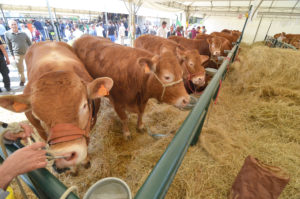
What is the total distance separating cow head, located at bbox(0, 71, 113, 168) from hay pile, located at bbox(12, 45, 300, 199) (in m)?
0.70

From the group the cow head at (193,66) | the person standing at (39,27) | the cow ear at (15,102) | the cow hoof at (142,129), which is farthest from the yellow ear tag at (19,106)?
the person standing at (39,27)

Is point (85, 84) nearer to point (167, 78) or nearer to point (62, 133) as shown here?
point (62, 133)

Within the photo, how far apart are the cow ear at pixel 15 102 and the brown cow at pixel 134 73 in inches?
56.5

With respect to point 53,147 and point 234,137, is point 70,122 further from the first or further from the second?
point 234,137

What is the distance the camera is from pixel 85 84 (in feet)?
5.19

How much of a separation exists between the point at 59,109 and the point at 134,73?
5.08 feet

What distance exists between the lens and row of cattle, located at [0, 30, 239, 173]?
1231mm

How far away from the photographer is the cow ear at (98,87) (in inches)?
60.9

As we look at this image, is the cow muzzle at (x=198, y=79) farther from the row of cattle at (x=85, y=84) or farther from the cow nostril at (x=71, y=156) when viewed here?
the cow nostril at (x=71, y=156)

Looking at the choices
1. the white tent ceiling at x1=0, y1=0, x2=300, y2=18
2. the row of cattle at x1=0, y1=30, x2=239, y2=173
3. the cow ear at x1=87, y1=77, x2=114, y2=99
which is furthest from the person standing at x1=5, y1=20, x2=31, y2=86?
the cow ear at x1=87, y1=77, x2=114, y2=99

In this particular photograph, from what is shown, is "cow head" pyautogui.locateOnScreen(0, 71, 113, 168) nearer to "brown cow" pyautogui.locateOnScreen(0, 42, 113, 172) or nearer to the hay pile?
"brown cow" pyautogui.locateOnScreen(0, 42, 113, 172)

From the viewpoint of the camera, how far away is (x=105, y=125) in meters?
3.32

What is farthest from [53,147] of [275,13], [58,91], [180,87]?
[275,13]

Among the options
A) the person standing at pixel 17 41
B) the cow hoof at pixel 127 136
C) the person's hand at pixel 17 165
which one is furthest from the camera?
the person standing at pixel 17 41
